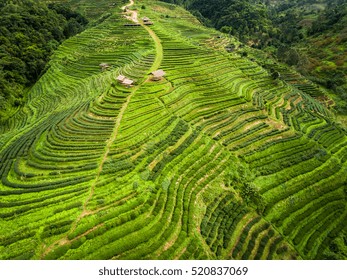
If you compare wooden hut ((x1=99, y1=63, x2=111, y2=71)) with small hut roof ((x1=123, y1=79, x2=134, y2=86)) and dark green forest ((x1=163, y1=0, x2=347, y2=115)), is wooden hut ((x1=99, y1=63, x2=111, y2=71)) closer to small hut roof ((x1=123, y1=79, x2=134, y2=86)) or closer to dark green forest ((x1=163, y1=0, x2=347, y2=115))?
small hut roof ((x1=123, y1=79, x2=134, y2=86))

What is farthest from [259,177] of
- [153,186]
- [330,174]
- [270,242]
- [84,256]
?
[84,256]

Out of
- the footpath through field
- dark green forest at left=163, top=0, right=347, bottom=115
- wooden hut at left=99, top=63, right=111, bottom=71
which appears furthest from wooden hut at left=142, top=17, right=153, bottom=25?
dark green forest at left=163, top=0, right=347, bottom=115

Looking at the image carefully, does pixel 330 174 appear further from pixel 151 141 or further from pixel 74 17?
pixel 74 17

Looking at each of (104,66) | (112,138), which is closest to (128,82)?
(112,138)

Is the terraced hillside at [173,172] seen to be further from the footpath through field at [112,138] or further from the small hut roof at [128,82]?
the small hut roof at [128,82]

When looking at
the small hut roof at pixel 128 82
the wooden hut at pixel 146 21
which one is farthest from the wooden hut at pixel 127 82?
the wooden hut at pixel 146 21
